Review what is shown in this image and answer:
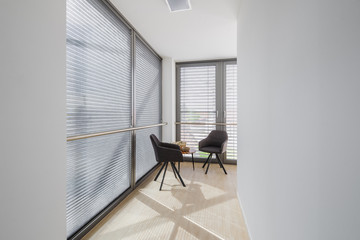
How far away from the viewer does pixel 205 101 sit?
421 cm

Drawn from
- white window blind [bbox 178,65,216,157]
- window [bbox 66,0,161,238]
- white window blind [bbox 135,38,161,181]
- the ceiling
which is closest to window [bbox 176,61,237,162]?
white window blind [bbox 178,65,216,157]

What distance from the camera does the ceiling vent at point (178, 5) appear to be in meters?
2.02

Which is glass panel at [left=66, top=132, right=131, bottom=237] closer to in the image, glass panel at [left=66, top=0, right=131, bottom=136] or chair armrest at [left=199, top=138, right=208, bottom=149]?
glass panel at [left=66, top=0, right=131, bottom=136]

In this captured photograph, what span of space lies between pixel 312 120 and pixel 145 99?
9.24ft

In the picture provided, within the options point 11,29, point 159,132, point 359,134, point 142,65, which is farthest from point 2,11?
point 159,132

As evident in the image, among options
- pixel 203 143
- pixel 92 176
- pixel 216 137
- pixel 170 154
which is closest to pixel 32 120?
pixel 92 176

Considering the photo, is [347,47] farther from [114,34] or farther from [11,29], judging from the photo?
[114,34]

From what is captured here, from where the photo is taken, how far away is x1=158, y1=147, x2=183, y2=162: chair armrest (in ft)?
8.79

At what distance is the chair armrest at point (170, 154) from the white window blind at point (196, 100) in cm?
166

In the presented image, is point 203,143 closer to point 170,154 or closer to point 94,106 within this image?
point 170,154

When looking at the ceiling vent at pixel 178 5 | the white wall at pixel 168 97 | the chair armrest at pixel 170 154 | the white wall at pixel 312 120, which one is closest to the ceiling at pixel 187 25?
the ceiling vent at pixel 178 5

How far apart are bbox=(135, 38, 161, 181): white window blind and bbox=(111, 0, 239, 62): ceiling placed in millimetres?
293

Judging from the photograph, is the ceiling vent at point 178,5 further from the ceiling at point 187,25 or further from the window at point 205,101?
the window at point 205,101

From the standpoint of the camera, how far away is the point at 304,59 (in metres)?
0.66
